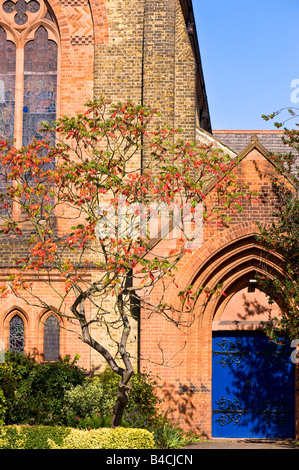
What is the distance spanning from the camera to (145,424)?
14.3 m

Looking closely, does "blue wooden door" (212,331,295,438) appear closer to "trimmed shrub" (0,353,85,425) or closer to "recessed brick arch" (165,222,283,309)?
"recessed brick arch" (165,222,283,309)

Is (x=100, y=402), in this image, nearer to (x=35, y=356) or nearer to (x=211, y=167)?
(x=35, y=356)

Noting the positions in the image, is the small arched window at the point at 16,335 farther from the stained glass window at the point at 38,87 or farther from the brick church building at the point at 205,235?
the stained glass window at the point at 38,87

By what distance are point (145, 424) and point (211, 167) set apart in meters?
5.16

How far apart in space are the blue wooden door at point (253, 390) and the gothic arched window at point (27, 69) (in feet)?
22.5

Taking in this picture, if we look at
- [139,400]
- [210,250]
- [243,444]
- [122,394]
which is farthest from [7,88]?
[243,444]

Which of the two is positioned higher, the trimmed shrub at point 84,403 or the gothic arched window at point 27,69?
the gothic arched window at point 27,69

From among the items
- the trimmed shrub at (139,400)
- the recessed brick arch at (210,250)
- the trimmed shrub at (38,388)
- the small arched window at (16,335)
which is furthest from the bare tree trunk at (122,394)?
the small arched window at (16,335)

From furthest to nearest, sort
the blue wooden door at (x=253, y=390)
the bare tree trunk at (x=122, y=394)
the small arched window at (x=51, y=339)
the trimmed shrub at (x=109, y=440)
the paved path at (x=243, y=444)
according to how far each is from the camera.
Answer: the small arched window at (x=51, y=339) < the blue wooden door at (x=253, y=390) < the paved path at (x=243, y=444) < the bare tree trunk at (x=122, y=394) < the trimmed shrub at (x=109, y=440)

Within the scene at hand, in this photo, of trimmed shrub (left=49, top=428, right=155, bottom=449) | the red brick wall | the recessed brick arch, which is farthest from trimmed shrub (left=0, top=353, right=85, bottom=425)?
trimmed shrub (left=49, top=428, right=155, bottom=449)

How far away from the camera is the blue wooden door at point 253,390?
16.2m

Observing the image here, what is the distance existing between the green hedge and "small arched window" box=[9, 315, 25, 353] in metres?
4.80

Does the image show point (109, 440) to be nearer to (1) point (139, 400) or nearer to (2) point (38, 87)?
(1) point (139, 400)
